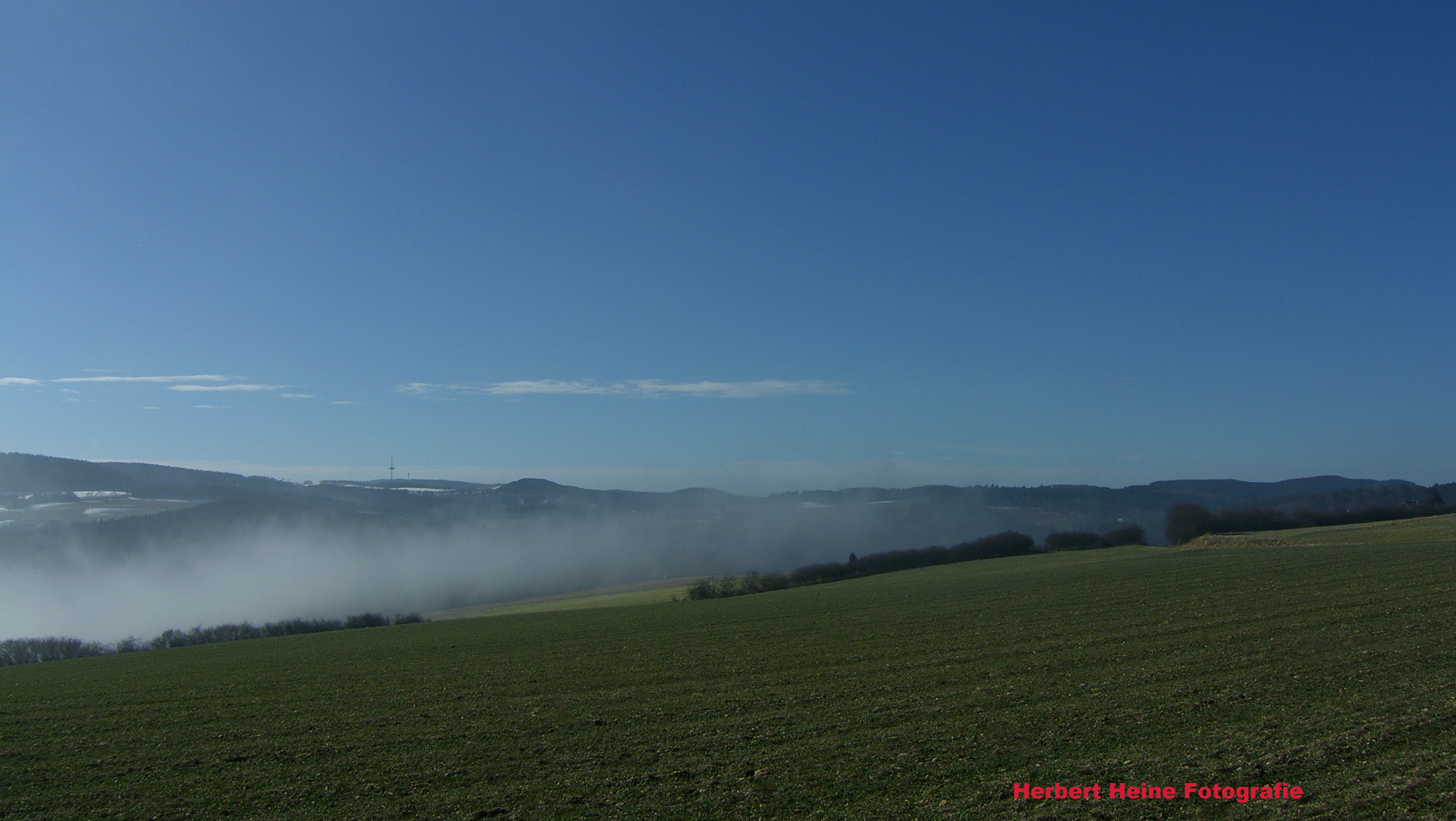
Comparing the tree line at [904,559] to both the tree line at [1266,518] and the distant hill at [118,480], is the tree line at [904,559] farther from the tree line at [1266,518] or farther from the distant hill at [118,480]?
the distant hill at [118,480]

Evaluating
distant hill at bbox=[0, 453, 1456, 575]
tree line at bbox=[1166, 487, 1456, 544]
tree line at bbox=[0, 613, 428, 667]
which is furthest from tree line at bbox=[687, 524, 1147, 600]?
tree line at bbox=[0, 613, 428, 667]

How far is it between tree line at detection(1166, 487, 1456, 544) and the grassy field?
61.1 meters

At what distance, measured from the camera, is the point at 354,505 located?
6112 inches

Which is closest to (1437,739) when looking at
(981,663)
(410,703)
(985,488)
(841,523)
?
(981,663)

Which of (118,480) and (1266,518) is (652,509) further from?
(1266,518)

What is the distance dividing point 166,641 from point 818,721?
180 ft

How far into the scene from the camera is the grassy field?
1041cm

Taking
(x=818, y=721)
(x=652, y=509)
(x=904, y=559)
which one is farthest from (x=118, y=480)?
(x=818, y=721)

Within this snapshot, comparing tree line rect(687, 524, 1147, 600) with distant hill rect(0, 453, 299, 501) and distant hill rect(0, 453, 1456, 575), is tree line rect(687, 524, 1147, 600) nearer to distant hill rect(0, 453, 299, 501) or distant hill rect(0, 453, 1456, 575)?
distant hill rect(0, 453, 1456, 575)

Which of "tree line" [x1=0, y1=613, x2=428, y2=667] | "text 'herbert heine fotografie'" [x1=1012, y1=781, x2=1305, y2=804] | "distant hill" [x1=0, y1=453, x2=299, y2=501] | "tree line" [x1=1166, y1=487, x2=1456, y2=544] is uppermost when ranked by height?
"distant hill" [x1=0, y1=453, x2=299, y2=501]

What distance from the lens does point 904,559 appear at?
77.5 metres

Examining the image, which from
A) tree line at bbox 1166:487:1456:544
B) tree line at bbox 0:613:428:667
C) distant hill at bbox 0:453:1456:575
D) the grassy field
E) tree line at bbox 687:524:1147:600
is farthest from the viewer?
distant hill at bbox 0:453:1456:575

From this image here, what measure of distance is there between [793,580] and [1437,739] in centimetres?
5996

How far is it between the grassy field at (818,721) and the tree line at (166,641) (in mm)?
23151
